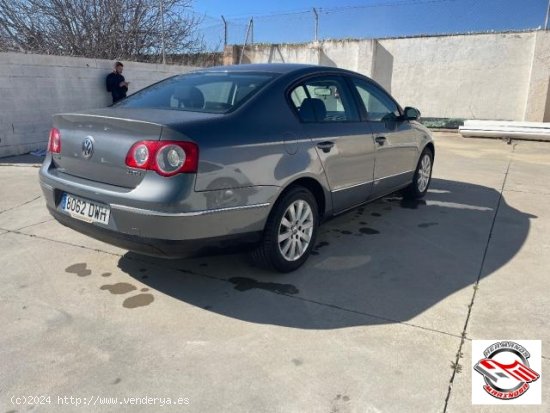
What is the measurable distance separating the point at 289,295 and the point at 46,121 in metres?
7.71

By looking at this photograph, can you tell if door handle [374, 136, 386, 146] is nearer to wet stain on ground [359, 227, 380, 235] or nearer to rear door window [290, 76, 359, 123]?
rear door window [290, 76, 359, 123]

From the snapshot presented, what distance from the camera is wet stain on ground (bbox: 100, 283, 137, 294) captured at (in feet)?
10.8

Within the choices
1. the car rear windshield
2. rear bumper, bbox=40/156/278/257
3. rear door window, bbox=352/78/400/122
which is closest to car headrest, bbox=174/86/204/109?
the car rear windshield

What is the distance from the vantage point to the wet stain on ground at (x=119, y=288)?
3.29 meters

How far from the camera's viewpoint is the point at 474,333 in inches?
110

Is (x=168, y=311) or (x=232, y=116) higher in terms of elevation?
(x=232, y=116)

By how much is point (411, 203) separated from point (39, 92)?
7186 millimetres

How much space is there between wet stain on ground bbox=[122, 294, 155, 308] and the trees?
1181 centimetres

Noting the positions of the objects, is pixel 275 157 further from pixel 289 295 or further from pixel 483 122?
pixel 483 122

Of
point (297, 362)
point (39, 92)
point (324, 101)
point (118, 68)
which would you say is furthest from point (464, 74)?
point (297, 362)

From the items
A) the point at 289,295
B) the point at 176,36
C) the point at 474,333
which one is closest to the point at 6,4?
the point at 176,36

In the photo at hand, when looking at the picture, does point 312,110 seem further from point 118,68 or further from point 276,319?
point 118,68

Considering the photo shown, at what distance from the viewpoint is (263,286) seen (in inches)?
133

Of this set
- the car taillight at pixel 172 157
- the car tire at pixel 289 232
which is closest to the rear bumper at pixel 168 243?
the car tire at pixel 289 232
